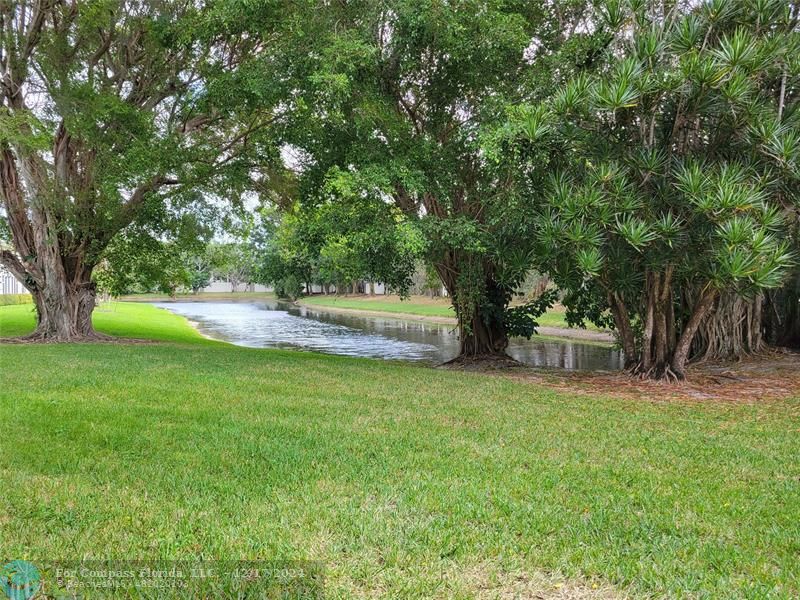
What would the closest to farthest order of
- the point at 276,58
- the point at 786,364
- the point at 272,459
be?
the point at 272,459, the point at 276,58, the point at 786,364

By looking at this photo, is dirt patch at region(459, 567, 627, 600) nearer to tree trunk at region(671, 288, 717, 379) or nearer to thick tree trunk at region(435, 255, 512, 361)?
tree trunk at region(671, 288, 717, 379)

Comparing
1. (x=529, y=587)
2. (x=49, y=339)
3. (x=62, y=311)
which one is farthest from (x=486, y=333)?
(x=529, y=587)

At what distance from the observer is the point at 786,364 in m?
11.0

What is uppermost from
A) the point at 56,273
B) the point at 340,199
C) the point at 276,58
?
the point at 276,58

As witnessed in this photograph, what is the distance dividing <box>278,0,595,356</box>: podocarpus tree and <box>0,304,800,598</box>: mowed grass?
4.19m

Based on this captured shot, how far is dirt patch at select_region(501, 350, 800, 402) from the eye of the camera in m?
8.17

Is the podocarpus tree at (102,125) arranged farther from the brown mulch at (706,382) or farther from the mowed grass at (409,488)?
the brown mulch at (706,382)

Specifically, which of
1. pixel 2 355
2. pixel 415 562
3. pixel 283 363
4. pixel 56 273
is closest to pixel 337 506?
pixel 415 562

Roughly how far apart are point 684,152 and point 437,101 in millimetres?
4664

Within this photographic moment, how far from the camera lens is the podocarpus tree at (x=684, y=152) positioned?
702 cm

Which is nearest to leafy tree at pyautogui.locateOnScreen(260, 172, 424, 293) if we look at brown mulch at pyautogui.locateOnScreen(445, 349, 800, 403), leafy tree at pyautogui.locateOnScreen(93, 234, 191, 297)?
brown mulch at pyautogui.locateOnScreen(445, 349, 800, 403)

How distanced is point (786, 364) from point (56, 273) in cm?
1662

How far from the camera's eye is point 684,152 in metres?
8.33

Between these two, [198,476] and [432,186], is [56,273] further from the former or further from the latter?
[198,476]
